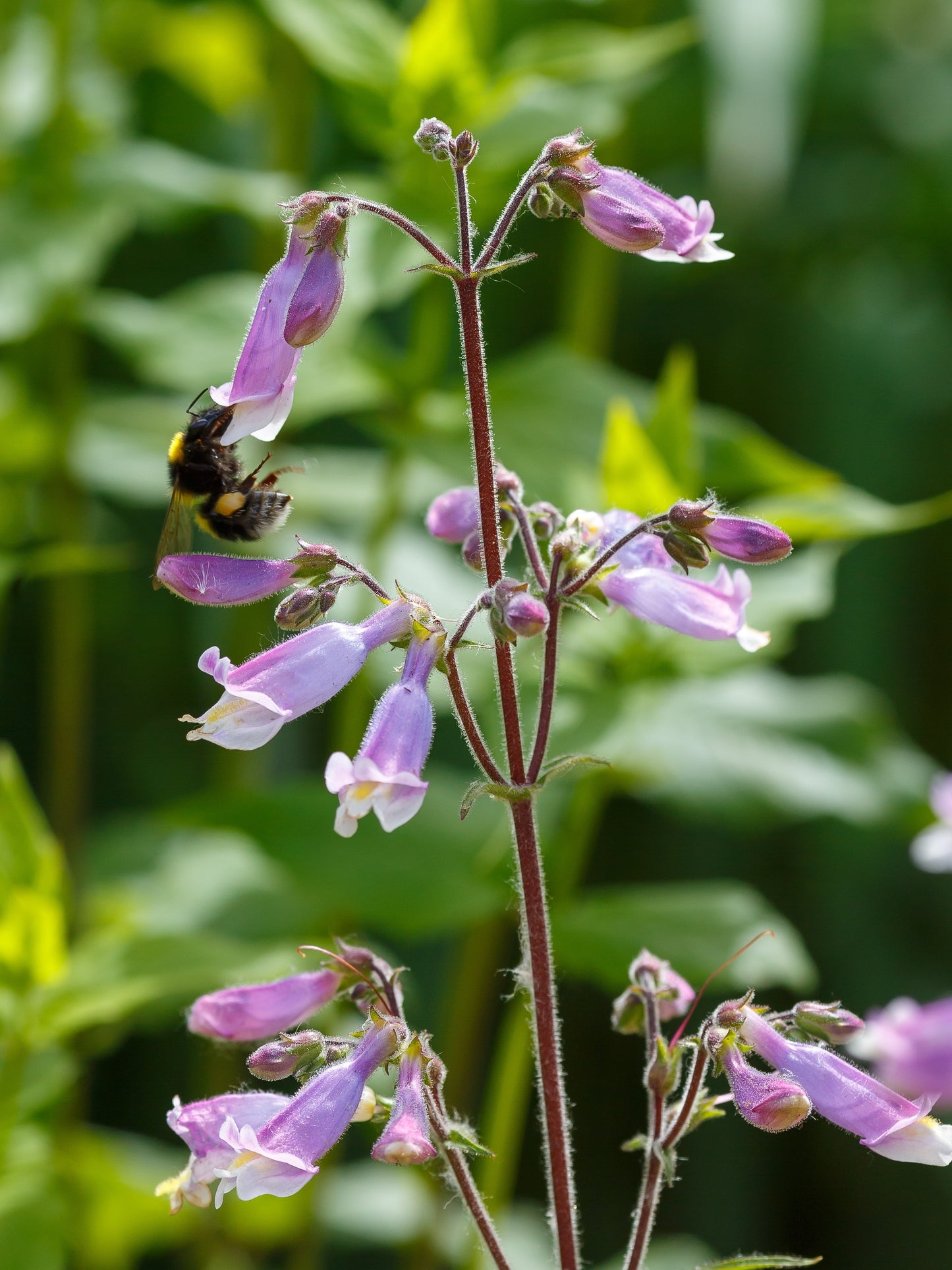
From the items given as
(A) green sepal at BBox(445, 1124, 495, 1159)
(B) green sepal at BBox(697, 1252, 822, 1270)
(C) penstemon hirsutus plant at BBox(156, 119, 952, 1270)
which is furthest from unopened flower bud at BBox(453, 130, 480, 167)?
(B) green sepal at BBox(697, 1252, 822, 1270)

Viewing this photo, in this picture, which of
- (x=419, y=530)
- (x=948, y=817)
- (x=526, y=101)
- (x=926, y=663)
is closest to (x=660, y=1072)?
(x=948, y=817)

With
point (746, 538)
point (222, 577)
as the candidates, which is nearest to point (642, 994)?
point (746, 538)

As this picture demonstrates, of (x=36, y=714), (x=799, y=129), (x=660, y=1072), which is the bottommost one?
(x=36, y=714)

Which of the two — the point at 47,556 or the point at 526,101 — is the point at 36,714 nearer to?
the point at 47,556

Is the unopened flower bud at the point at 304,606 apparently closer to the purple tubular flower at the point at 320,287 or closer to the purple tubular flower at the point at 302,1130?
the purple tubular flower at the point at 320,287

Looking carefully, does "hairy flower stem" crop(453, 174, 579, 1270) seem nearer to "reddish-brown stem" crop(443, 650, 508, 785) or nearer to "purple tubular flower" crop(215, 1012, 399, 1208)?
"reddish-brown stem" crop(443, 650, 508, 785)

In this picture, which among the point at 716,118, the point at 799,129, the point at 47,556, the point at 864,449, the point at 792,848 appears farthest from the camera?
the point at 799,129
